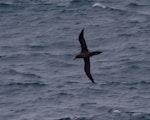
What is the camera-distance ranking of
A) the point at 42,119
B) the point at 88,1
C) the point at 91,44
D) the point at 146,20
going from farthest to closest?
1. the point at 88,1
2. the point at 146,20
3. the point at 91,44
4. the point at 42,119

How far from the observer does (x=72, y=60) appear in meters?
54.5

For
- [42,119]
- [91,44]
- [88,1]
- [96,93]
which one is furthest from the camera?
[88,1]

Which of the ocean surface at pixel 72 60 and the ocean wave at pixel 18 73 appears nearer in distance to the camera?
the ocean surface at pixel 72 60

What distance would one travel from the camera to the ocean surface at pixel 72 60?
1885 inches

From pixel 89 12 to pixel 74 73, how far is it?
1371cm

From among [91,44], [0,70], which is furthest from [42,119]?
[91,44]

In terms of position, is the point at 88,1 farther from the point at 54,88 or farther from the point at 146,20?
the point at 54,88

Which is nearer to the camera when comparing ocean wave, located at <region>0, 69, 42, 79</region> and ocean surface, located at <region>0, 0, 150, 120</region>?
ocean surface, located at <region>0, 0, 150, 120</region>

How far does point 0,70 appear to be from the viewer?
53844mm

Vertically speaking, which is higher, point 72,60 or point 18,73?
point 72,60

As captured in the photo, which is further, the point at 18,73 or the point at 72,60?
the point at 72,60

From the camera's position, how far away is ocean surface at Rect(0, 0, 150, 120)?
47.9 metres

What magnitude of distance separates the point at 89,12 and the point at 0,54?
11.4m

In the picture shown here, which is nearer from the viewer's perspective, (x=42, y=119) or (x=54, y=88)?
(x=42, y=119)
